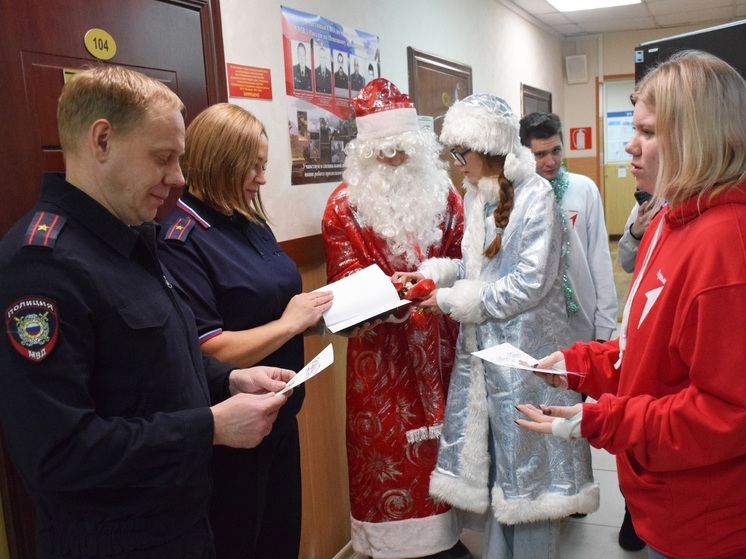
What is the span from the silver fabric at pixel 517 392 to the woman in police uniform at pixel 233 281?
717 millimetres

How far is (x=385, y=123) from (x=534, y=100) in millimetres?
4382

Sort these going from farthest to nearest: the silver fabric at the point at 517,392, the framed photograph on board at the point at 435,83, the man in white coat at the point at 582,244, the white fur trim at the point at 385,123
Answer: the framed photograph on board at the point at 435,83 → the man in white coat at the point at 582,244 → the white fur trim at the point at 385,123 → the silver fabric at the point at 517,392

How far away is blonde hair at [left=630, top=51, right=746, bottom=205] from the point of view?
1168 millimetres

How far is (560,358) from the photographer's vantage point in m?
1.57

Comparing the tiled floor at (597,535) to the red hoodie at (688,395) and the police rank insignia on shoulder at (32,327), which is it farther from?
the police rank insignia on shoulder at (32,327)

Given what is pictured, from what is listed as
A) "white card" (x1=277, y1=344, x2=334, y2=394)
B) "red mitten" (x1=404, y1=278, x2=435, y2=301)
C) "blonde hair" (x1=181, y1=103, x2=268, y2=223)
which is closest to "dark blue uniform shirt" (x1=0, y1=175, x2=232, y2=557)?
"white card" (x1=277, y1=344, x2=334, y2=394)

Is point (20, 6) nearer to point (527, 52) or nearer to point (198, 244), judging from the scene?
point (198, 244)

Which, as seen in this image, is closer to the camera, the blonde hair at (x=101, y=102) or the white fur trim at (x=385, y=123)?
the blonde hair at (x=101, y=102)

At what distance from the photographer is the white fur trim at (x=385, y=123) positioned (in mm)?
2539

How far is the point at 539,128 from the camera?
120 inches

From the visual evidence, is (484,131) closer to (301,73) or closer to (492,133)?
(492,133)

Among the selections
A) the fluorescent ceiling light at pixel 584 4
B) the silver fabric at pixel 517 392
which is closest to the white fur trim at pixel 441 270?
the silver fabric at pixel 517 392

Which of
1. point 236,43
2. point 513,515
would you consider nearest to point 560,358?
point 513,515

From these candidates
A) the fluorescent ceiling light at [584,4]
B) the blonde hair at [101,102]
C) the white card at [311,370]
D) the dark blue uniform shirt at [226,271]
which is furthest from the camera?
the fluorescent ceiling light at [584,4]
